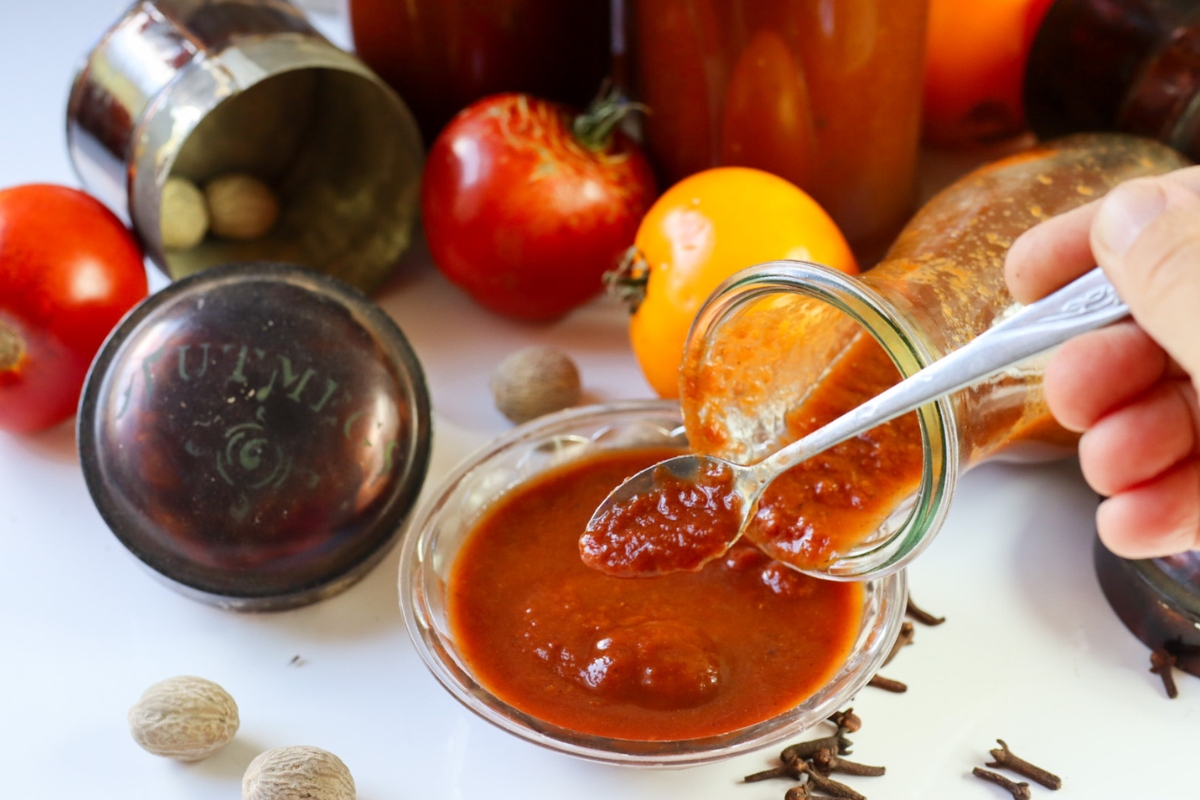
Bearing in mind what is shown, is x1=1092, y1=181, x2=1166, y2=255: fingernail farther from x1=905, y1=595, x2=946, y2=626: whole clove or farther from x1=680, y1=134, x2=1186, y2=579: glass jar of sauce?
x1=905, y1=595, x2=946, y2=626: whole clove

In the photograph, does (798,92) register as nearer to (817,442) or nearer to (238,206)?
(817,442)

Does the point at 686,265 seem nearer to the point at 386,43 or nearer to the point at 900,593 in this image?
the point at 900,593

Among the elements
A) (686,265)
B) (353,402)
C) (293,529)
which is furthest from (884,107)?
(293,529)

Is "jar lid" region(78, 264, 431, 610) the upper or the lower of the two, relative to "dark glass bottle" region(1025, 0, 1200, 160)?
lower

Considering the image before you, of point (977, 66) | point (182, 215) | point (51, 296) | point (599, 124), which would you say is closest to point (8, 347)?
point (51, 296)

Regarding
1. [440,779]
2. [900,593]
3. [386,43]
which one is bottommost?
[440,779]

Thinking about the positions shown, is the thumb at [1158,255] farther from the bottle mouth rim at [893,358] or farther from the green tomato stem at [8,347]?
the green tomato stem at [8,347]

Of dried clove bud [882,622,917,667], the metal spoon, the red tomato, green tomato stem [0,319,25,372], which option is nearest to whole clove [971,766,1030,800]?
dried clove bud [882,622,917,667]

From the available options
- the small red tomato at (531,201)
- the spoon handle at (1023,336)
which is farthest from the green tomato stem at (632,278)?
the spoon handle at (1023,336)
